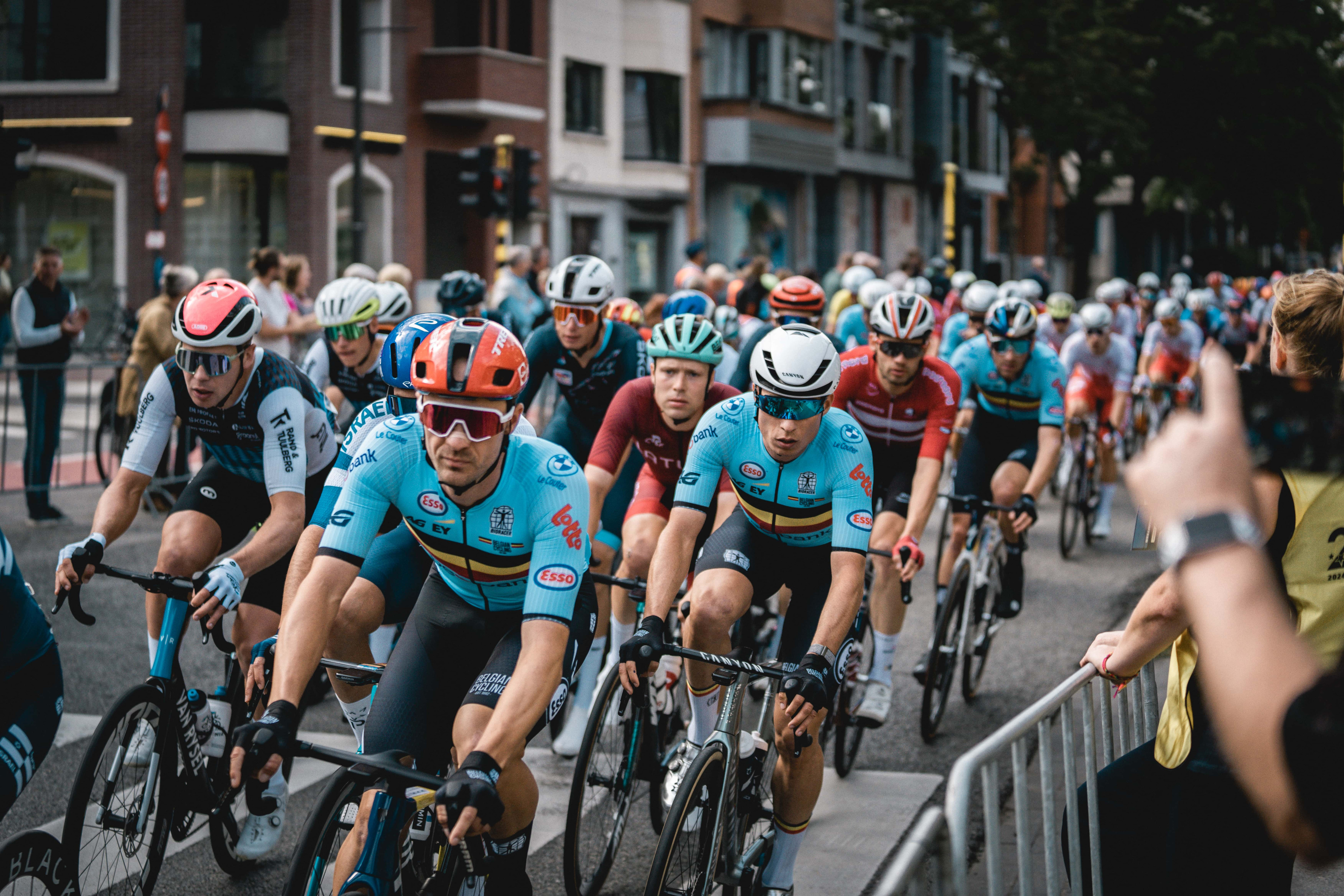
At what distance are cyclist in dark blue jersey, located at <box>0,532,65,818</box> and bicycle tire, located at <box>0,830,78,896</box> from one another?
10cm

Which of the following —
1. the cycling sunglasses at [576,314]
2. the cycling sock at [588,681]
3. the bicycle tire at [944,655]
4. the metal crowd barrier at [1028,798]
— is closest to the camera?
the metal crowd barrier at [1028,798]

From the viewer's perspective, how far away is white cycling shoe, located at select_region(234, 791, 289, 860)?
5055 mm

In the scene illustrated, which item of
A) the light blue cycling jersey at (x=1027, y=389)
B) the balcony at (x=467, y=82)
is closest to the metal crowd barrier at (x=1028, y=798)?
the light blue cycling jersey at (x=1027, y=389)

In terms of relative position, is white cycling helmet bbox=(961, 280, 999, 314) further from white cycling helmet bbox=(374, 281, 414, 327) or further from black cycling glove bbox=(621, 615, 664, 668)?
black cycling glove bbox=(621, 615, 664, 668)

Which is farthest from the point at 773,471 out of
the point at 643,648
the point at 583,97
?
the point at 583,97

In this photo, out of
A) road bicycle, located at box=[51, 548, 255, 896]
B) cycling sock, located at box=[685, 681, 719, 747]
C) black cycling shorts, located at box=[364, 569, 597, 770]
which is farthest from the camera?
cycling sock, located at box=[685, 681, 719, 747]

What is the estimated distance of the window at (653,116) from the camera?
36.0 m

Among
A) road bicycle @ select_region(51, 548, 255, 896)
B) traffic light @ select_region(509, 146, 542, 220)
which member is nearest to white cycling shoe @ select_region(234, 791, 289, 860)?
road bicycle @ select_region(51, 548, 255, 896)

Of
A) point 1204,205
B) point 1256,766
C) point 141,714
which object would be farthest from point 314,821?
point 1204,205

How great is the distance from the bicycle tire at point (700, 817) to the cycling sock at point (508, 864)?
0.41 metres

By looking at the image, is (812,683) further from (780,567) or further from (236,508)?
(236,508)

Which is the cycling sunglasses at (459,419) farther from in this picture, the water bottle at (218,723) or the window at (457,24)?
the window at (457,24)

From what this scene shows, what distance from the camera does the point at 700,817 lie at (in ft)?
13.7

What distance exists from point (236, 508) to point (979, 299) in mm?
9352
